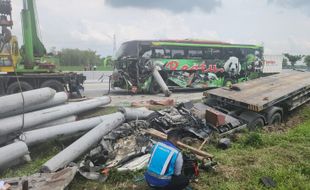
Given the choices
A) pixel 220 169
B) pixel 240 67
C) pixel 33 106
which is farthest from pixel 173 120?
pixel 240 67

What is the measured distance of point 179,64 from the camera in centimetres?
1803

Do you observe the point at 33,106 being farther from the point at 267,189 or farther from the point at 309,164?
the point at 309,164

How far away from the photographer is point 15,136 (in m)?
7.30

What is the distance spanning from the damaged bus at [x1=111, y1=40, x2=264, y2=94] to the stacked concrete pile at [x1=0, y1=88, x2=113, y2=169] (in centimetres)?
801

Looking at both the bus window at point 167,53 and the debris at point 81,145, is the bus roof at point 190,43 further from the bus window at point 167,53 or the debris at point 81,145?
the debris at point 81,145

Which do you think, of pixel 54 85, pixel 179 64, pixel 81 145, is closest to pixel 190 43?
pixel 179 64

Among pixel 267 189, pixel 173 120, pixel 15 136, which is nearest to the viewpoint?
pixel 267 189

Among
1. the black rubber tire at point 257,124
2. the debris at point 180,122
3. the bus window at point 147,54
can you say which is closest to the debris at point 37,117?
the debris at point 180,122

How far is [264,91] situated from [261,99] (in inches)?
46.4

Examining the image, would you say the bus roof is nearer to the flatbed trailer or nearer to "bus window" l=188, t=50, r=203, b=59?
"bus window" l=188, t=50, r=203, b=59

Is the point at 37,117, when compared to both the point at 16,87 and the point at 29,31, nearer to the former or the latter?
the point at 16,87

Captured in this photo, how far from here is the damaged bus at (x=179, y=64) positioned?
17031mm

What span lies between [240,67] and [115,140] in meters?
15.7

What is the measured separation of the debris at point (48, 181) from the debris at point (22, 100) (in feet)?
8.08
